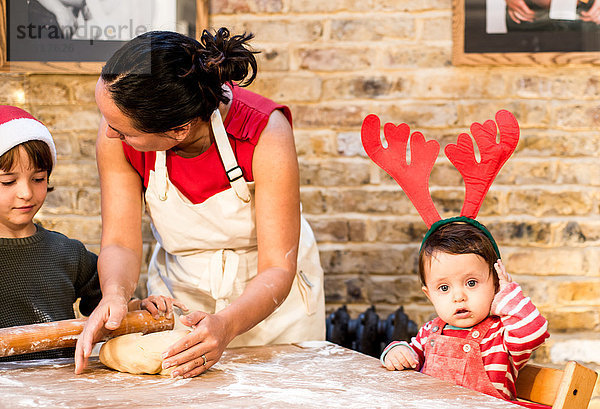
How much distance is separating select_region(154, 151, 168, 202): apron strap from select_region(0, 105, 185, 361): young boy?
331mm

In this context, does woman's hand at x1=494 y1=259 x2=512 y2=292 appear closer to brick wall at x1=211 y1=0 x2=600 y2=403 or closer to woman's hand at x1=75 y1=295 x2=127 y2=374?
woman's hand at x1=75 y1=295 x2=127 y2=374

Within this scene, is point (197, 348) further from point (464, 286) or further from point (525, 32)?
point (525, 32)

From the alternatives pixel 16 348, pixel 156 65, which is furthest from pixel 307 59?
pixel 16 348

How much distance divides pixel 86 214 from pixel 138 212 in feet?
3.63

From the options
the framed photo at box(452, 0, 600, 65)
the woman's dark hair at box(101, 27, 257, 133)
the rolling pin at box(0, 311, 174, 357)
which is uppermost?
the framed photo at box(452, 0, 600, 65)

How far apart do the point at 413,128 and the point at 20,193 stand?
4.88 feet


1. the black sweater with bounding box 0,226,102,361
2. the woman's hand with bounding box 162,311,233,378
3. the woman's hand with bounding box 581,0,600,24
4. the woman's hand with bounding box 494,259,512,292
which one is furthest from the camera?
the woman's hand with bounding box 581,0,600,24

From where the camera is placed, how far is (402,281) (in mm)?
2643

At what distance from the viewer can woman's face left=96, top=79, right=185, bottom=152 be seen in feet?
4.73

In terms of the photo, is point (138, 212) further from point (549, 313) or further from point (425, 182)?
point (549, 313)

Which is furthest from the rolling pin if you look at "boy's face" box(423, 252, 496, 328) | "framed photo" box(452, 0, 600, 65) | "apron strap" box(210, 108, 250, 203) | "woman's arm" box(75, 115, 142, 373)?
"framed photo" box(452, 0, 600, 65)

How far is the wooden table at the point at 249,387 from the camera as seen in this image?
3.68 feet

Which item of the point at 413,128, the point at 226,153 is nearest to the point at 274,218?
the point at 226,153

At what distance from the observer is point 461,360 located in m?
1.44
